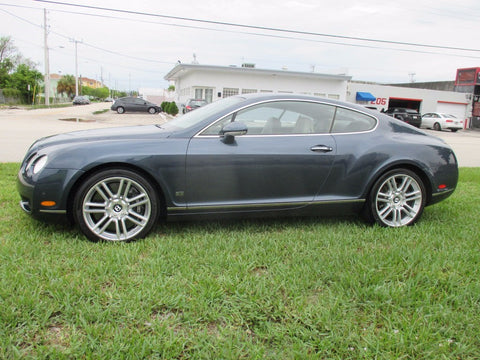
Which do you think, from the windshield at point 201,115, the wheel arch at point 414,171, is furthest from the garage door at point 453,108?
the windshield at point 201,115

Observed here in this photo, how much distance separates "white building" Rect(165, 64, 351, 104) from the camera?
3209 centimetres

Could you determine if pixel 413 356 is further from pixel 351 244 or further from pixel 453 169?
pixel 453 169

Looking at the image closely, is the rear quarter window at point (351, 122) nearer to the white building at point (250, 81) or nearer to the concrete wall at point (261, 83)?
the concrete wall at point (261, 83)

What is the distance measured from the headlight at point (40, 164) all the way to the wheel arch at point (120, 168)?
0.31 meters

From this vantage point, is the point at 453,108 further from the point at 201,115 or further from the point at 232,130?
the point at 232,130

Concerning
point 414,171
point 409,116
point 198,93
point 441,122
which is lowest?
point 414,171

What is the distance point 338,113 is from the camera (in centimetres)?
412

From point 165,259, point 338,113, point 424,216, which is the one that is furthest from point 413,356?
point 424,216

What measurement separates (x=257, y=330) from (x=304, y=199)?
1.80 metres

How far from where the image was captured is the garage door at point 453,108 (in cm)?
3934

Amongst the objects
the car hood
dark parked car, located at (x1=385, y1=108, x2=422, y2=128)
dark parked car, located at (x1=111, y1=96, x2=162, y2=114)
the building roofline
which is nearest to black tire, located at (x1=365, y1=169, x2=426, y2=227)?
the car hood

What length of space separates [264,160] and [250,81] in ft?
99.2

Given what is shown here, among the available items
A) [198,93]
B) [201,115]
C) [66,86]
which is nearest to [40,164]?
[201,115]

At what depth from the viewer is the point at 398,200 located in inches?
165
